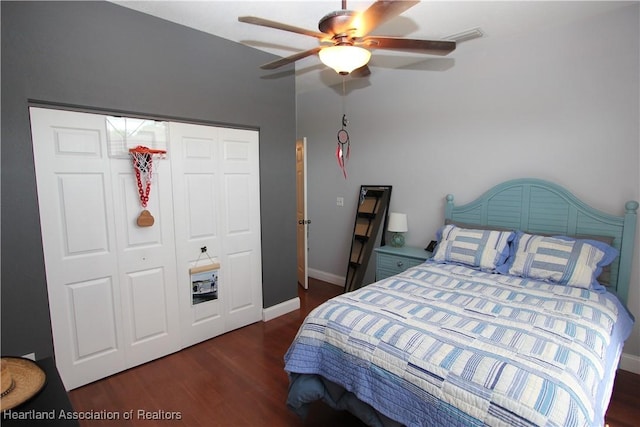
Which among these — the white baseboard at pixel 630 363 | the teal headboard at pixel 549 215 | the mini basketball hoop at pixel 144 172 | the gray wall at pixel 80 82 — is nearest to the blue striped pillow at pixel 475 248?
the teal headboard at pixel 549 215

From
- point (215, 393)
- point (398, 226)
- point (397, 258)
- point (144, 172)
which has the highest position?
point (144, 172)

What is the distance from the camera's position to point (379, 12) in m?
1.42

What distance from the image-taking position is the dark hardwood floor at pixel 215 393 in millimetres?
1990

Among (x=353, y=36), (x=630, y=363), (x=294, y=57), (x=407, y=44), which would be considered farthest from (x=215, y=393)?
(x=630, y=363)

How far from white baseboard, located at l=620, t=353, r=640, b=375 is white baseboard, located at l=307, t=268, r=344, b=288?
9.04ft

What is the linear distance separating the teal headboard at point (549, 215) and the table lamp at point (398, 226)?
1.58 ft

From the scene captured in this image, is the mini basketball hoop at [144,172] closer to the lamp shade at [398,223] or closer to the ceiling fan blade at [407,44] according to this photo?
the ceiling fan blade at [407,44]

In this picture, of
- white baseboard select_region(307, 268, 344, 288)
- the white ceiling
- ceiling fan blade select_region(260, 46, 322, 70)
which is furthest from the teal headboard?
ceiling fan blade select_region(260, 46, 322, 70)

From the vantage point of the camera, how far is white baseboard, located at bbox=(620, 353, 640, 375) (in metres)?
2.42

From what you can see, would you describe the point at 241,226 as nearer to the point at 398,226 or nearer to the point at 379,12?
the point at 398,226

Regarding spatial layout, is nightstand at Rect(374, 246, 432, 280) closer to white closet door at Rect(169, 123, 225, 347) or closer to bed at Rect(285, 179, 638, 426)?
bed at Rect(285, 179, 638, 426)

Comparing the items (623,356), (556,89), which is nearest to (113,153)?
(556,89)

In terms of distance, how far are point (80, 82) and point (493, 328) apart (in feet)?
9.30

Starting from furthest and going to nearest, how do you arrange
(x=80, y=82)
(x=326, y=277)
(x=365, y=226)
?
1. (x=326, y=277)
2. (x=365, y=226)
3. (x=80, y=82)
